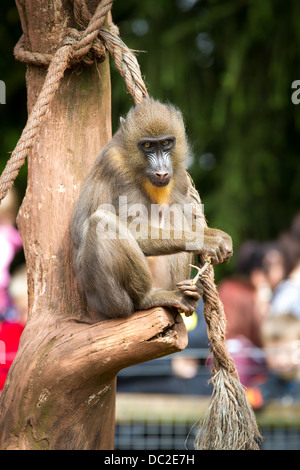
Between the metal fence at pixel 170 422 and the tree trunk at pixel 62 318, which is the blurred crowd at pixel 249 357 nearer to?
Result: the metal fence at pixel 170 422

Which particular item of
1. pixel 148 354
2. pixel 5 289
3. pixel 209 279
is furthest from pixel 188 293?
pixel 5 289

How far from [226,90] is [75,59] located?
16.8 feet

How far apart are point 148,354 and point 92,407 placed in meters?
0.57

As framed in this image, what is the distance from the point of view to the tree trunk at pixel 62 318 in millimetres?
3547

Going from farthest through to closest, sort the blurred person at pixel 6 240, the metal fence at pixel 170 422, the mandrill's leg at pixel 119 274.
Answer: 1. the blurred person at pixel 6 240
2. the metal fence at pixel 170 422
3. the mandrill's leg at pixel 119 274

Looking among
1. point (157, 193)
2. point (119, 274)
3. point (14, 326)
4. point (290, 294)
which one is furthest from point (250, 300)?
point (119, 274)

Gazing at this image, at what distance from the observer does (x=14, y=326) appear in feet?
19.0

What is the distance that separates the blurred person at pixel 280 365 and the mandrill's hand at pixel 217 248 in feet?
8.69

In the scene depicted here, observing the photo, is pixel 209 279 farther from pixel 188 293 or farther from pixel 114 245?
pixel 114 245

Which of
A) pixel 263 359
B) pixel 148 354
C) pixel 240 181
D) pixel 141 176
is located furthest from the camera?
pixel 240 181

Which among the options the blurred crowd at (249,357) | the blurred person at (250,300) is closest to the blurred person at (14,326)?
the blurred crowd at (249,357)

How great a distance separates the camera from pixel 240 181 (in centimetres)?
891

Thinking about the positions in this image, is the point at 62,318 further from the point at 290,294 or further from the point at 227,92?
the point at 227,92

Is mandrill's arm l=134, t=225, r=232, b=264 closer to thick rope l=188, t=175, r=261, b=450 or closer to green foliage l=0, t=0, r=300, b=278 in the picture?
thick rope l=188, t=175, r=261, b=450
